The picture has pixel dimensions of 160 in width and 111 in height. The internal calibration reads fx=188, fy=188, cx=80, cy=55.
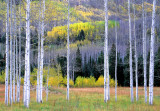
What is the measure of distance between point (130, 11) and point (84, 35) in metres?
83.1

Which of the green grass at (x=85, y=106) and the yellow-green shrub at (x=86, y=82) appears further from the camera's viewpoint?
the yellow-green shrub at (x=86, y=82)

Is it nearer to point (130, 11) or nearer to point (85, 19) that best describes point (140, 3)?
point (130, 11)

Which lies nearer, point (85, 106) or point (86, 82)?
point (85, 106)

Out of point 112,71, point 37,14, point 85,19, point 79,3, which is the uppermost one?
point 79,3

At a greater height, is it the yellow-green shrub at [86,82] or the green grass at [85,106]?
the green grass at [85,106]

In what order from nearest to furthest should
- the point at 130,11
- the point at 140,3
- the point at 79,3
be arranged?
the point at 140,3 < the point at 130,11 < the point at 79,3

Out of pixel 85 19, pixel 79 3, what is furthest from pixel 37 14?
pixel 79 3

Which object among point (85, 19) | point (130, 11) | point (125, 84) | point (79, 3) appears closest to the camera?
point (130, 11)

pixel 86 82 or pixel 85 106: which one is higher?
pixel 85 106

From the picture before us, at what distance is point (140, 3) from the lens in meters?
16.4

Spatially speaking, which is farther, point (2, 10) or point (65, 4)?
point (65, 4)

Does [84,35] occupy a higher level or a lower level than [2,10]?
higher

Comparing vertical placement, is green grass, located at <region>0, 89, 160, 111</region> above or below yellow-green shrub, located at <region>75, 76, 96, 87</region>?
above

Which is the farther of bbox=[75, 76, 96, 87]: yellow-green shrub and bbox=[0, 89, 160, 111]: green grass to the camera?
bbox=[75, 76, 96, 87]: yellow-green shrub
